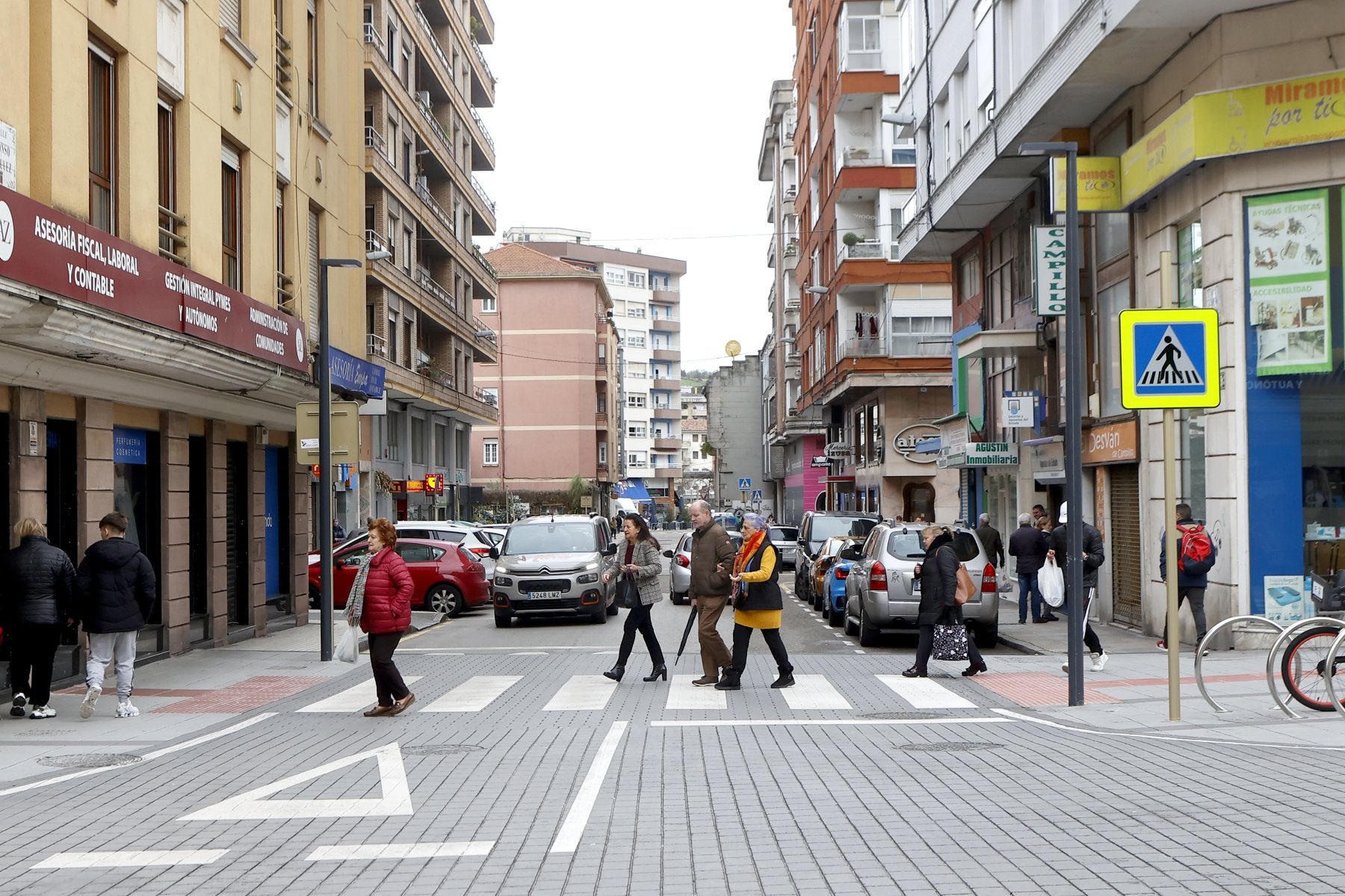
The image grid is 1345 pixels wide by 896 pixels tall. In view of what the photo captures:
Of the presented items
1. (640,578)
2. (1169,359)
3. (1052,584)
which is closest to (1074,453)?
(1169,359)

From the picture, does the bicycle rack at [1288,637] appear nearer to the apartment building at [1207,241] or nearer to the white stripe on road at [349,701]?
the apartment building at [1207,241]

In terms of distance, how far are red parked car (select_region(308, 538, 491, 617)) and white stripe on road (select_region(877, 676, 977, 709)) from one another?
12.8 metres

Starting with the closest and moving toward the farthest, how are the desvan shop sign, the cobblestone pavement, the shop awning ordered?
the cobblestone pavement, the desvan shop sign, the shop awning

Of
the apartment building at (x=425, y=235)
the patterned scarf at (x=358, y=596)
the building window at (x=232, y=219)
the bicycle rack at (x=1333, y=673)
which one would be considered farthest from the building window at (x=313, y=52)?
the bicycle rack at (x=1333, y=673)

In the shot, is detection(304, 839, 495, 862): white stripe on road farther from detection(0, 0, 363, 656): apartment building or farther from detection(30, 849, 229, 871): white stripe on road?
detection(0, 0, 363, 656): apartment building

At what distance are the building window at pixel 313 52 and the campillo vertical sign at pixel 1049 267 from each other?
1246cm

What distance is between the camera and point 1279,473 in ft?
52.9

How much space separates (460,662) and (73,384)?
557 cm

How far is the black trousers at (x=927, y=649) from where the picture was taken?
14148mm

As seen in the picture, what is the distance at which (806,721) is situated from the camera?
37.0ft

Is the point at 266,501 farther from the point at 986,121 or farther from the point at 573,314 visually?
the point at 573,314

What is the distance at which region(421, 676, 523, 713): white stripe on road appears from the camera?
40.7ft

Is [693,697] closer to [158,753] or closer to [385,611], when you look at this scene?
[385,611]

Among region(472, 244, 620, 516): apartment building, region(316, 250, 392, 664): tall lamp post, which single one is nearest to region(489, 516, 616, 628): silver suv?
region(316, 250, 392, 664): tall lamp post
